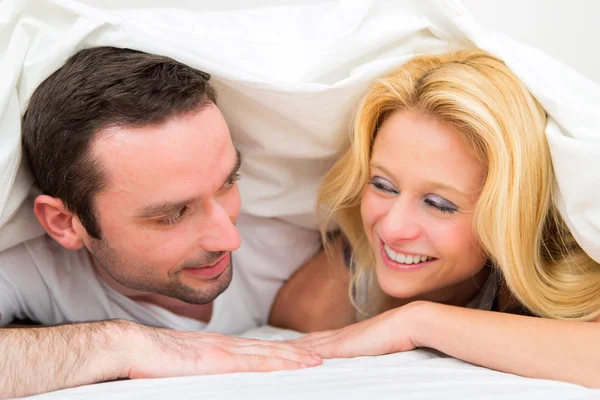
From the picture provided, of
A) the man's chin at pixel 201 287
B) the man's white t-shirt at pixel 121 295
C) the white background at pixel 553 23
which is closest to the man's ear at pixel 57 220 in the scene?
the man's white t-shirt at pixel 121 295

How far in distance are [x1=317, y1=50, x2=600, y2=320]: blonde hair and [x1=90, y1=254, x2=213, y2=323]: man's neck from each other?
2.03ft

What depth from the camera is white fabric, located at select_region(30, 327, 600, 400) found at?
1308 millimetres

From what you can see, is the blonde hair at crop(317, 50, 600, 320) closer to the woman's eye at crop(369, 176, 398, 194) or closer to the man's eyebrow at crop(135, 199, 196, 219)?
the woman's eye at crop(369, 176, 398, 194)

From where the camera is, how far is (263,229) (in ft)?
6.80

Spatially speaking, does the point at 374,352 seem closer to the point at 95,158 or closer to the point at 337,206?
the point at 337,206

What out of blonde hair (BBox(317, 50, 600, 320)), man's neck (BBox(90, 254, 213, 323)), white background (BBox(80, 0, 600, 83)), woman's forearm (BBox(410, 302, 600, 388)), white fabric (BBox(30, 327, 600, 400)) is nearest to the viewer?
white fabric (BBox(30, 327, 600, 400))

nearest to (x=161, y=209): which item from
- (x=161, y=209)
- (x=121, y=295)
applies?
(x=161, y=209)

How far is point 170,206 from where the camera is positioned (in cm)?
160

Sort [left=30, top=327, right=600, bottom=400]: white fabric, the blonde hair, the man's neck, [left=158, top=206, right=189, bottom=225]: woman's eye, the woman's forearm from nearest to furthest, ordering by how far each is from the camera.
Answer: [left=30, top=327, right=600, bottom=400]: white fabric
the woman's forearm
the blonde hair
[left=158, top=206, right=189, bottom=225]: woman's eye
the man's neck

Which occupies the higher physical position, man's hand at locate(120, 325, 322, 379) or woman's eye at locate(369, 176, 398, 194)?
woman's eye at locate(369, 176, 398, 194)

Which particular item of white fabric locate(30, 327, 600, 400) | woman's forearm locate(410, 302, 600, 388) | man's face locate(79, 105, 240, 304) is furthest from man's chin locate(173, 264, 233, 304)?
woman's forearm locate(410, 302, 600, 388)

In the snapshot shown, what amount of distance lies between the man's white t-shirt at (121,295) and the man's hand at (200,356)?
0.41m

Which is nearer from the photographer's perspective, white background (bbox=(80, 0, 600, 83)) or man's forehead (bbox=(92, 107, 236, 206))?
man's forehead (bbox=(92, 107, 236, 206))

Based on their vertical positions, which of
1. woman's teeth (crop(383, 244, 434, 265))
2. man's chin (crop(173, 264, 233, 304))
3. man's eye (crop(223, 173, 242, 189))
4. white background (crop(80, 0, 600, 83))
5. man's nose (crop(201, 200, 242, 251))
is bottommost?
man's chin (crop(173, 264, 233, 304))
